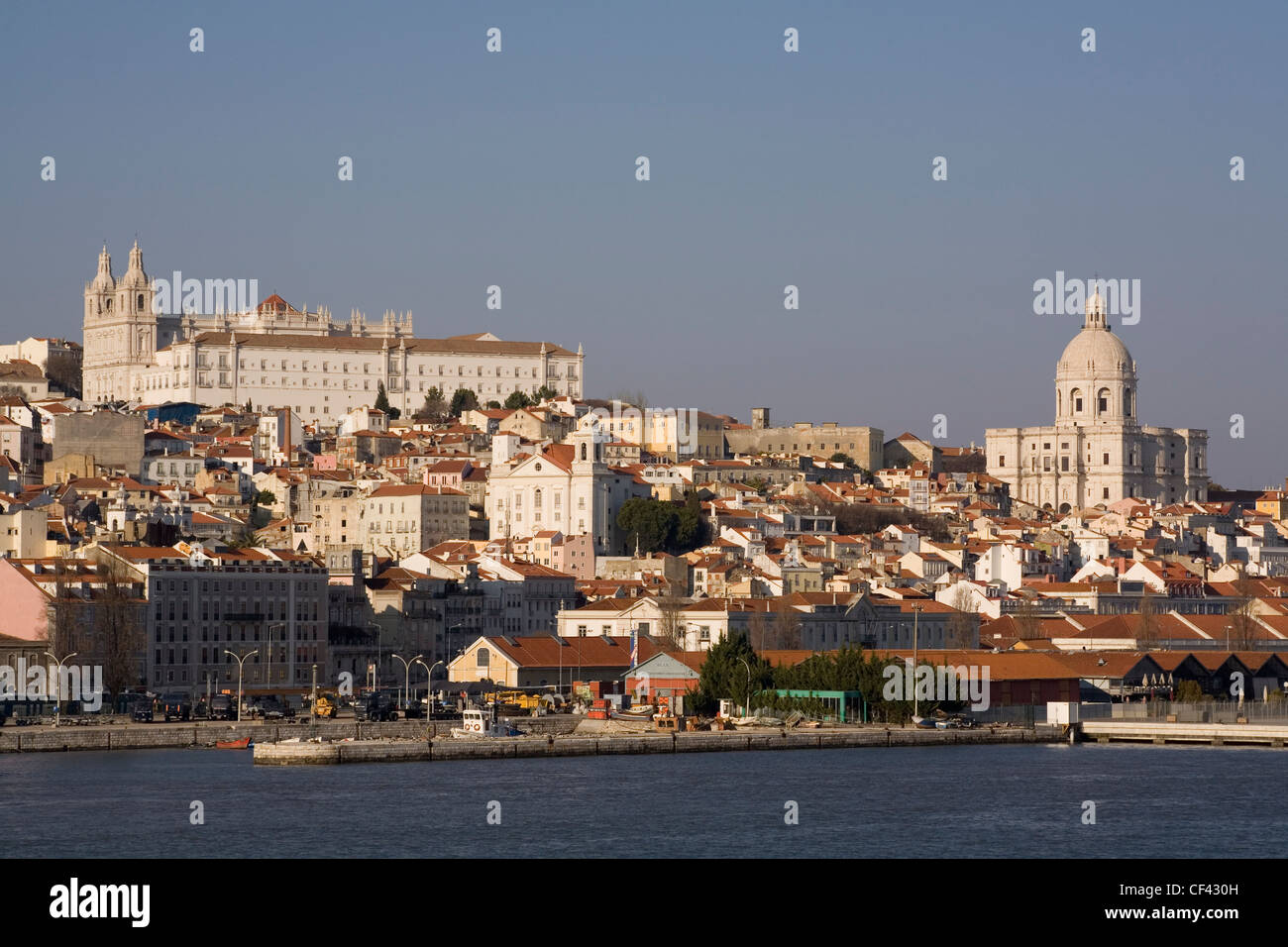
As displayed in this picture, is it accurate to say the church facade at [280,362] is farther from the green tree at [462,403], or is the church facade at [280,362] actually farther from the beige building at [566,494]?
the beige building at [566,494]

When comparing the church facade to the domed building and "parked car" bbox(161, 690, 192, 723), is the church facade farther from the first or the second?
"parked car" bbox(161, 690, 192, 723)

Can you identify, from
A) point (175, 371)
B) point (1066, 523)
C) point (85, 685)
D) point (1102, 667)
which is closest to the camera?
point (85, 685)

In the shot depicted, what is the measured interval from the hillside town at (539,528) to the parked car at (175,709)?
1078 mm

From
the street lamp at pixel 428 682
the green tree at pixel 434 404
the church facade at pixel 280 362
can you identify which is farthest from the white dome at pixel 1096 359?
the street lamp at pixel 428 682

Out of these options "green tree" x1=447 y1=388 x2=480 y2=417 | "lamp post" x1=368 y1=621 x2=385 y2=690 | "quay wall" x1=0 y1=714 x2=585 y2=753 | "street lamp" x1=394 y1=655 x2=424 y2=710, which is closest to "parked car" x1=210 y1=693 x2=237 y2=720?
"quay wall" x1=0 y1=714 x2=585 y2=753

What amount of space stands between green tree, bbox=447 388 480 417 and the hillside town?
0.13 metres

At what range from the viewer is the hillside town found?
178 ft

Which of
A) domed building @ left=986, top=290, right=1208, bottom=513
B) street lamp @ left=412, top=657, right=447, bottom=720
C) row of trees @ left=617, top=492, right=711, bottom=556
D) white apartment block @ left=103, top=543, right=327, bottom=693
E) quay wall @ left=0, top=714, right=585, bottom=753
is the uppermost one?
domed building @ left=986, top=290, right=1208, bottom=513

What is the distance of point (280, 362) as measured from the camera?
11569 cm

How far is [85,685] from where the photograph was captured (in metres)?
48.8
